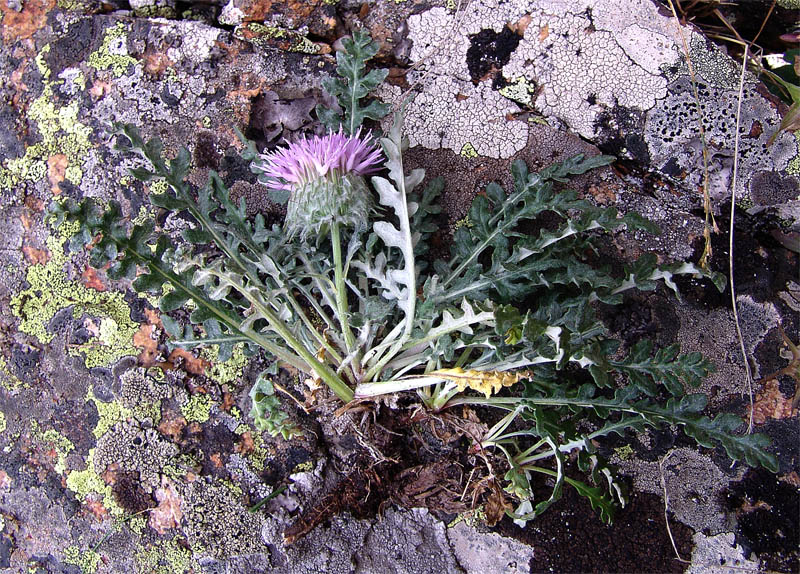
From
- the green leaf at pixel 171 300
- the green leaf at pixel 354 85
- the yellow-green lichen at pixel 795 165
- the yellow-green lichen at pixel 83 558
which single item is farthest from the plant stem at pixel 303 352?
the yellow-green lichen at pixel 795 165

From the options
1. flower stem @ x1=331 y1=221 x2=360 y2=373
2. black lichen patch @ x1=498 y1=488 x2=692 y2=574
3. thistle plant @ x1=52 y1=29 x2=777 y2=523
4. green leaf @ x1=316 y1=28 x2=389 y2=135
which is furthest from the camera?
black lichen patch @ x1=498 y1=488 x2=692 y2=574

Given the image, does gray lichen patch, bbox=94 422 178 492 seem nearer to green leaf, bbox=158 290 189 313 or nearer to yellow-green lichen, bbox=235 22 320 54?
green leaf, bbox=158 290 189 313

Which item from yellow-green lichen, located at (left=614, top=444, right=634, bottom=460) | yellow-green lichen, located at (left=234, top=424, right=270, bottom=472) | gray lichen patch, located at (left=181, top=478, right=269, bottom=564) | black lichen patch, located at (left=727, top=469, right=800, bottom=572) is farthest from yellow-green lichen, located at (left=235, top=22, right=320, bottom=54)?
black lichen patch, located at (left=727, top=469, right=800, bottom=572)

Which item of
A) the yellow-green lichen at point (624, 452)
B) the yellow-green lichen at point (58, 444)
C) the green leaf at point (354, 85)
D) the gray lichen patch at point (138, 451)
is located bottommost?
the yellow-green lichen at point (624, 452)

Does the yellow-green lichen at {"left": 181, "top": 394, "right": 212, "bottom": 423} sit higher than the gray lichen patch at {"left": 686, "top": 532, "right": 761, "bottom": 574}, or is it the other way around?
the yellow-green lichen at {"left": 181, "top": 394, "right": 212, "bottom": 423}

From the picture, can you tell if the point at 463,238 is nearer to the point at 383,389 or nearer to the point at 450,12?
the point at 383,389

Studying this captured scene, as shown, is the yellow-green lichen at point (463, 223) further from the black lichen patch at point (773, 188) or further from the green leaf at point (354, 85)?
the black lichen patch at point (773, 188)

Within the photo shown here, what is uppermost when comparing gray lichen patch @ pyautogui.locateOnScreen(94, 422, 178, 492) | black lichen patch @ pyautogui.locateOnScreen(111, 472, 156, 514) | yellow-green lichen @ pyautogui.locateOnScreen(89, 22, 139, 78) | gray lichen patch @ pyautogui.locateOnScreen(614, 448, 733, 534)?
yellow-green lichen @ pyautogui.locateOnScreen(89, 22, 139, 78)
